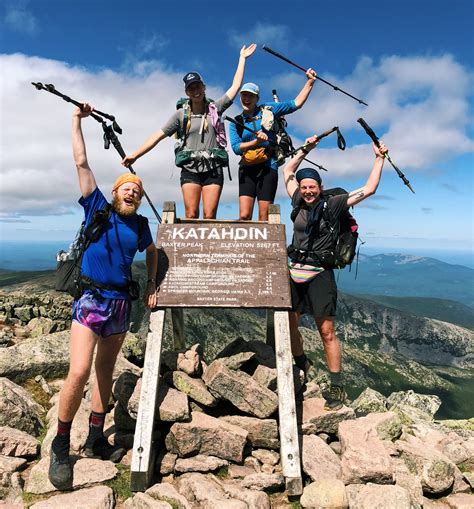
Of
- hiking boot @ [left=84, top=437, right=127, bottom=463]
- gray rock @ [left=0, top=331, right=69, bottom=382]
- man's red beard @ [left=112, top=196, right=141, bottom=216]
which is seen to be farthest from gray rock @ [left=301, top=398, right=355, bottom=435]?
gray rock @ [left=0, top=331, right=69, bottom=382]

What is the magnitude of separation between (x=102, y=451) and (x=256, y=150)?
8160 mm

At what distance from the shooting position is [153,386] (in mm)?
7484

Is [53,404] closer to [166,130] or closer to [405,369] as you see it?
[166,130]

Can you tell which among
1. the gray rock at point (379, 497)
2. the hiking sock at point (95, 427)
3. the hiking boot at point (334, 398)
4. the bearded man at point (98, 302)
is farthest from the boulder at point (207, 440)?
the hiking boot at point (334, 398)

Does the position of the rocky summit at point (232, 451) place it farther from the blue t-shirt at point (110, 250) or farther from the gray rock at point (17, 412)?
the blue t-shirt at point (110, 250)

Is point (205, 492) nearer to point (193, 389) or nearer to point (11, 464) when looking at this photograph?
point (193, 389)

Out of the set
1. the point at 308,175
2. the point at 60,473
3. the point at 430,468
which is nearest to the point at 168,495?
Result: the point at 60,473

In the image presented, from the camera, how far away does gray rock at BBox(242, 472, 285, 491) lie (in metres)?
6.97

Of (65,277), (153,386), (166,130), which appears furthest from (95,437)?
(166,130)

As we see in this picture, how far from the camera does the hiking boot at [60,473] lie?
6660mm

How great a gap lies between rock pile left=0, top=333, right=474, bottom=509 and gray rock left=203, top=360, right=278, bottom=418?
2 centimetres

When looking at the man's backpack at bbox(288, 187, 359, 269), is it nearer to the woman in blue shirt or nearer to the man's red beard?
the woman in blue shirt

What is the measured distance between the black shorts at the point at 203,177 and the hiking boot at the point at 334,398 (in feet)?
19.5

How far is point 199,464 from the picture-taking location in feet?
24.1
